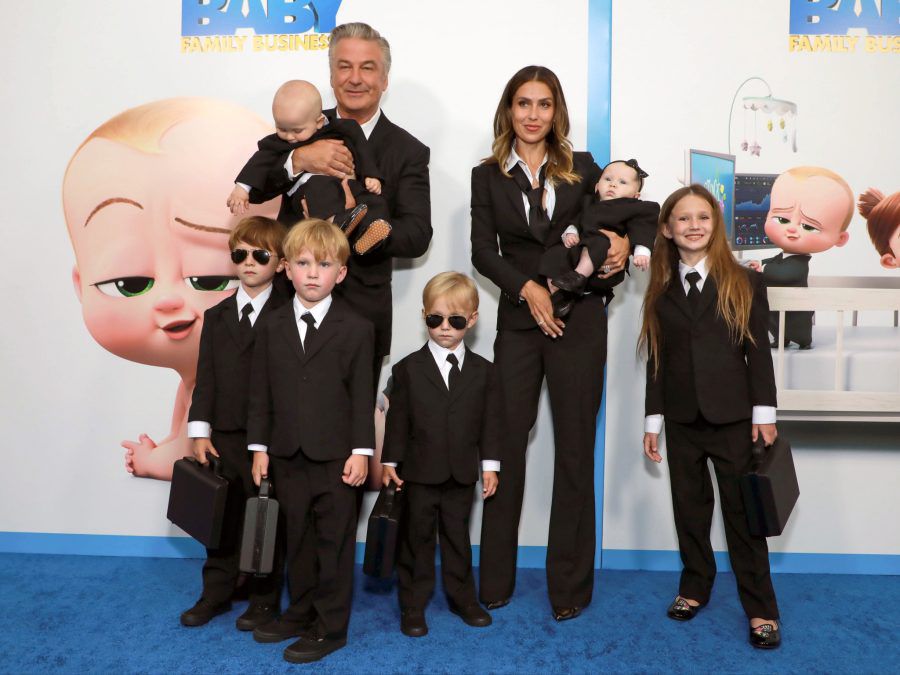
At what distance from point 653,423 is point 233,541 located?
165 cm

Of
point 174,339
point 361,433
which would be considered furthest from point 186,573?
point 361,433

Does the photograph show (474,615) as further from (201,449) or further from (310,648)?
(201,449)

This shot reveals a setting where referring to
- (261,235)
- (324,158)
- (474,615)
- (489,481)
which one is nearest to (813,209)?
(489,481)

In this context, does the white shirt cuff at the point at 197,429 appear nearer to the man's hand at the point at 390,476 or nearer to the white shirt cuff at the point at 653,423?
the man's hand at the point at 390,476

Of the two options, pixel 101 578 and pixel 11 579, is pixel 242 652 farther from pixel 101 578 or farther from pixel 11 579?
pixel 11 579

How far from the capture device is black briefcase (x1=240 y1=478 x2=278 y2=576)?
8.21 feet

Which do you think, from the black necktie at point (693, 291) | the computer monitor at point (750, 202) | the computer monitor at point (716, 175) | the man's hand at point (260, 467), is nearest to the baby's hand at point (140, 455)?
the man's hand at point (260, 467)

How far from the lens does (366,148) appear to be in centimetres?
284

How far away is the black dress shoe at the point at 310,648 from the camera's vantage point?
2.52 metres

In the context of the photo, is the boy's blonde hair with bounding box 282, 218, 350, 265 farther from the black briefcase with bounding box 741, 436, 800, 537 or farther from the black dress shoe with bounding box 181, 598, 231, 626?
the black briefcase with bounding box 741, 436, 800, 537

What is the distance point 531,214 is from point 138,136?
1851 millimetres

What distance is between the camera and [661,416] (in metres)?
3.01

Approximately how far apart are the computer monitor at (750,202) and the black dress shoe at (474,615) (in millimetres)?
1875

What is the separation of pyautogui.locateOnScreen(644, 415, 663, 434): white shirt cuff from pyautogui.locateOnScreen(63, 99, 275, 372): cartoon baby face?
184 cm
